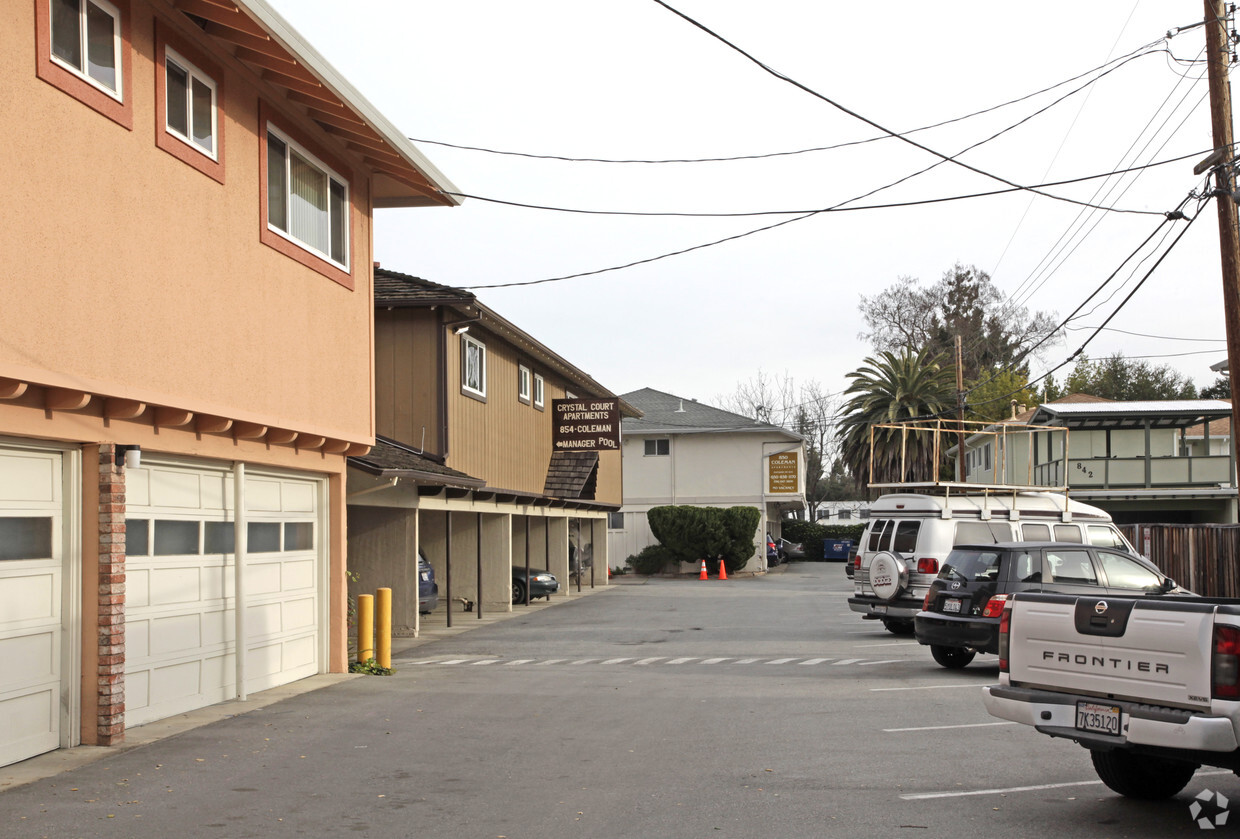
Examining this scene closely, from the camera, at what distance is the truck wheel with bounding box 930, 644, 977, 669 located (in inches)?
588

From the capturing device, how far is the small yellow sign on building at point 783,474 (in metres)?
49.6

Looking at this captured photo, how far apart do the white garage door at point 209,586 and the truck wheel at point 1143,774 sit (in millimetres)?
7934

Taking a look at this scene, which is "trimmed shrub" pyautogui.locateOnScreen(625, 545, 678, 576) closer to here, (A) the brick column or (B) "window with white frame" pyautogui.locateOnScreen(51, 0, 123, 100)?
(A) the brick column

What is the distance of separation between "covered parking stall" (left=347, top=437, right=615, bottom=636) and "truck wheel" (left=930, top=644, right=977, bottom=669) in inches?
304

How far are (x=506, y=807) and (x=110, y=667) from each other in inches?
155

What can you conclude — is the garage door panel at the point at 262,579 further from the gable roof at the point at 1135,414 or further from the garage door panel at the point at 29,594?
the gable roof at the point at 1135,414

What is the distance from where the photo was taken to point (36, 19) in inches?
343

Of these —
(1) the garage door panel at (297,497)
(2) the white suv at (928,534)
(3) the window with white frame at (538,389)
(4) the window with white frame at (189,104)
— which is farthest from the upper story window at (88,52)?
(3) the window with white frame at (538,389)

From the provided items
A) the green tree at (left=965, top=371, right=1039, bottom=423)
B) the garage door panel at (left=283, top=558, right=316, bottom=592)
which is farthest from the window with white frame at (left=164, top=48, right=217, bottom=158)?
the green tree at (left=965, top=371, right=1039, bottom=423)

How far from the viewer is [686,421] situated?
5103cm

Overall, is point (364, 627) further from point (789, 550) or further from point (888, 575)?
point (789, 550)

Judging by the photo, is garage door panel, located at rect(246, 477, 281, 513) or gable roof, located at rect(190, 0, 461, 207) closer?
gable roof, located at rect(190, 0, 461, 207)

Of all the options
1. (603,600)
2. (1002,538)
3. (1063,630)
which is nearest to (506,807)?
(1063,630)

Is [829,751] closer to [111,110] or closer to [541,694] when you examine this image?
[541,694]
